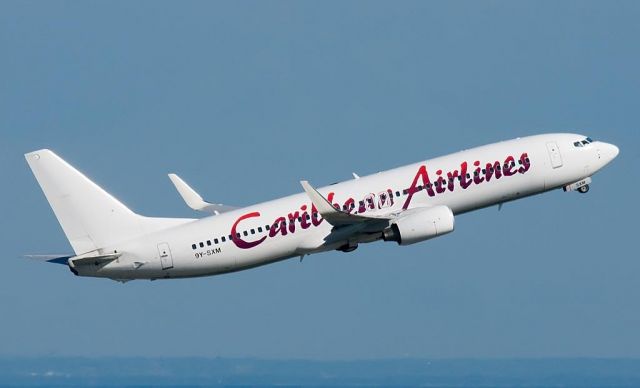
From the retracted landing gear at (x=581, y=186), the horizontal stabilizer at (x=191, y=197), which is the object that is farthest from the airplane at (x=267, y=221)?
the horizontal stabilizer at (x=191, y=197)

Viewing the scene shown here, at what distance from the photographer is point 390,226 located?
88.7 meters

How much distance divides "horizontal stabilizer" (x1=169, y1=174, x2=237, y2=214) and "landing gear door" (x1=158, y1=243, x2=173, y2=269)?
14830 millimetres

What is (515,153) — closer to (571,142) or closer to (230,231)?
(571,142)

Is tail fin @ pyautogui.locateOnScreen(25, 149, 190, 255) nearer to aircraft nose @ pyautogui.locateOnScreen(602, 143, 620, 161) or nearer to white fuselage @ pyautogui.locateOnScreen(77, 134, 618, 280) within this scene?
white fuselage @ pyautogui.locateOnScreen(77, 134, 618, 280)

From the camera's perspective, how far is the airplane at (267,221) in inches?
3418

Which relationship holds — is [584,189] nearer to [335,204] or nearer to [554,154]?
[554,154]

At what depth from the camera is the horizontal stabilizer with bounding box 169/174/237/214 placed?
333 feet

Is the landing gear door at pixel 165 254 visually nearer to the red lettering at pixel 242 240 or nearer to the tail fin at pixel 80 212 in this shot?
the tail fin at pixel 80 212

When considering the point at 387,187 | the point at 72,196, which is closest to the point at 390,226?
the point at 387,187

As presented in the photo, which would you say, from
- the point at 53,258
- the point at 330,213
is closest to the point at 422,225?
the point at 330,213

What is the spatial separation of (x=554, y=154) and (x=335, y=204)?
16.3 meters

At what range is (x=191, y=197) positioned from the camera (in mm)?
102062

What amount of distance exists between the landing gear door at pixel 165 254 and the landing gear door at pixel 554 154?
2658cm

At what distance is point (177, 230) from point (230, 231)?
11.1ft
